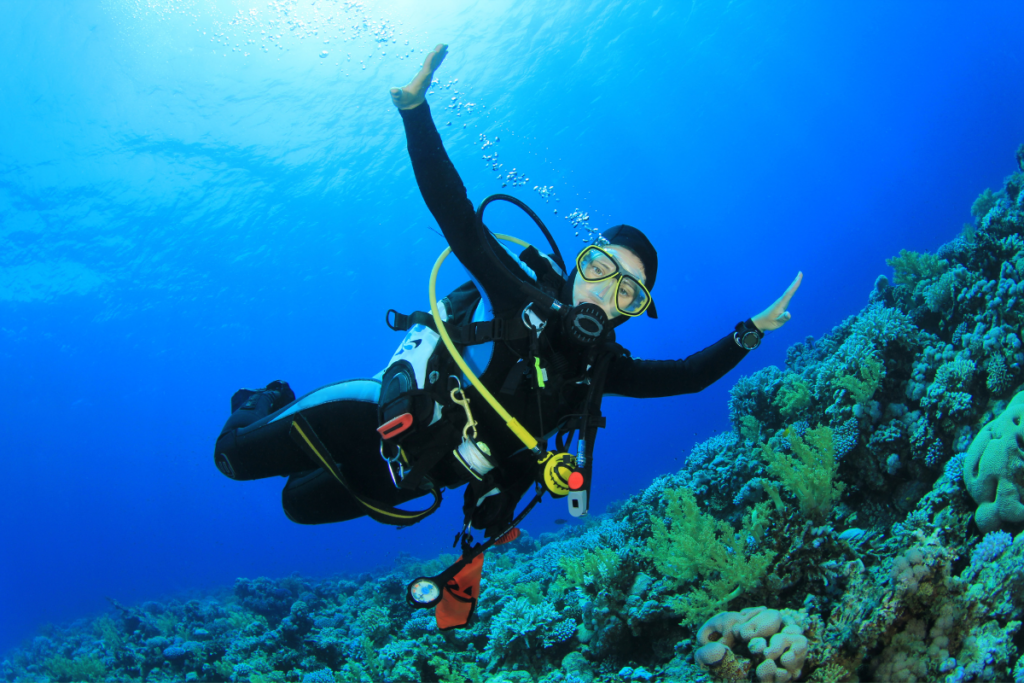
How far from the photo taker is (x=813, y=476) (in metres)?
3.71

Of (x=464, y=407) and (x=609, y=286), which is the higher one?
(x=609, y=286)

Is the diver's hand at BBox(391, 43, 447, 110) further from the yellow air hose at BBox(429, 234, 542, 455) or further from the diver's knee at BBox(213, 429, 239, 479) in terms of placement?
the diver's knee at BBox(213, 429, 239, 479)

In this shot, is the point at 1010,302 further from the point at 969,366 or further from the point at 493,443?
the point at 493,443

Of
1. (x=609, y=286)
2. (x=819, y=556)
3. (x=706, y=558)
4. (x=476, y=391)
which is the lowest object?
Answer: (x=819, y=556)

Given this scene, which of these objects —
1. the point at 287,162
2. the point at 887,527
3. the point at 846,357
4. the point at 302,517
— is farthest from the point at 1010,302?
the point at 287,162

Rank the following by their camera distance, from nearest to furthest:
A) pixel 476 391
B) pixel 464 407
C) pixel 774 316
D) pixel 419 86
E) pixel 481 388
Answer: pixel 419 86 < pixel 481 388 < pixel 464 407 < pixel 476 391 < pixel 774 316

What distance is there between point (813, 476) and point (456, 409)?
3.07 m

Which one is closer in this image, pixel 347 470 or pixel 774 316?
pixel 774 316

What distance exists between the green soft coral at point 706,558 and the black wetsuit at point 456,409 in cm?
122

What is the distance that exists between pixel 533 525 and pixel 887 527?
47.5 metres

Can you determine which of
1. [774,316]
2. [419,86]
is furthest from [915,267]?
[419,86]

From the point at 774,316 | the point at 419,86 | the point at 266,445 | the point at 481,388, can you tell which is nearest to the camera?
the point at 419,86

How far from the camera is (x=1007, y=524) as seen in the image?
3.08m

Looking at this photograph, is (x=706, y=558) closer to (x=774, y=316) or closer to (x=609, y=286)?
Result: (x=774, y=316)
